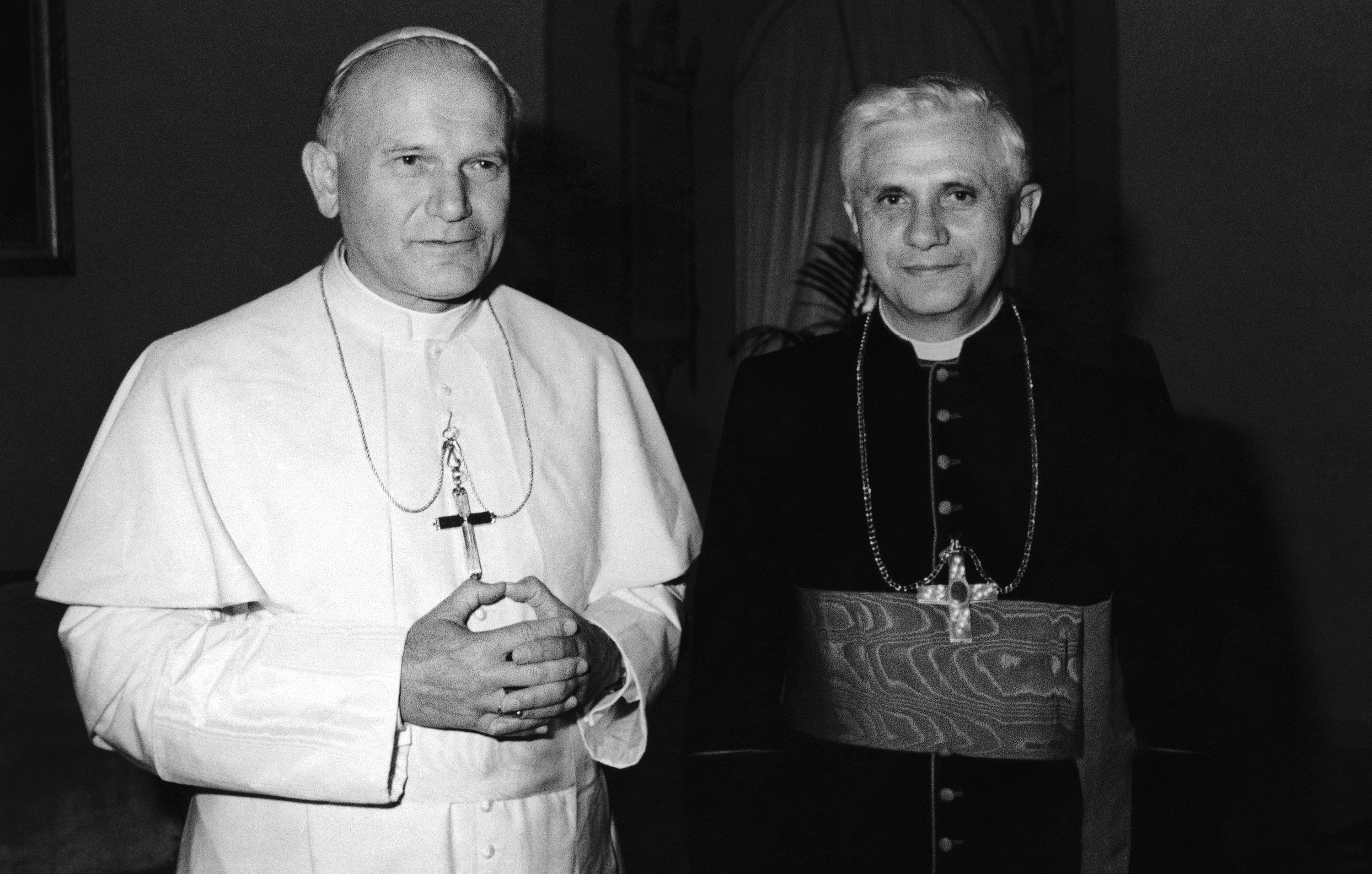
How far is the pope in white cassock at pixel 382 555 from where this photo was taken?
1874 mm

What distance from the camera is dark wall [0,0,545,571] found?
4211mm

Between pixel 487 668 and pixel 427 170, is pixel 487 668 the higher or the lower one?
the lower one

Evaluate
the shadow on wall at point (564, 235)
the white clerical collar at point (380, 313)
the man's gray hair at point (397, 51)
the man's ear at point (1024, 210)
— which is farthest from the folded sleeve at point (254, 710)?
the shadow on wall at point (564, 235)

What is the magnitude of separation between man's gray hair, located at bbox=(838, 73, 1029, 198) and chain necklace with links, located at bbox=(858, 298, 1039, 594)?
0.86ft

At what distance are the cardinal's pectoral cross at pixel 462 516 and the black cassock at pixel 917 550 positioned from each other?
0.46 meters

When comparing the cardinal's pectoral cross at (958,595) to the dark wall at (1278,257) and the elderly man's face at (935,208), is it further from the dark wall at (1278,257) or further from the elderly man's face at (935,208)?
the dark wall at (1278,257)

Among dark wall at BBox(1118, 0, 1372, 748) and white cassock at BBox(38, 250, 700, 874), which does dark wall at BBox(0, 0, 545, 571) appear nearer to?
white cassock at BBox(38, 250, 700, 874)

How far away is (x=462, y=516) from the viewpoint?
210 centimetres

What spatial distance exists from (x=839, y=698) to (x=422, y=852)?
69 cm

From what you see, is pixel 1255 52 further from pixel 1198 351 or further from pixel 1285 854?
pixel 1285 854

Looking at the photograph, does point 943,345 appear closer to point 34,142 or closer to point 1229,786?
point 1229,786

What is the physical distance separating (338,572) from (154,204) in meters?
2.85

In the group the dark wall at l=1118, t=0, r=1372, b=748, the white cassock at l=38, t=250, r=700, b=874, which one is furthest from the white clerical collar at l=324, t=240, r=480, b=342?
the dark wall at l=1118, t=0, r=1372, b=748

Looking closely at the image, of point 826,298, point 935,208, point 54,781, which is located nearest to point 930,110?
point 935,208
